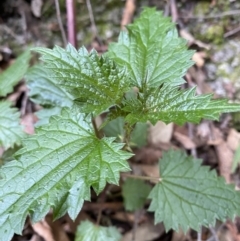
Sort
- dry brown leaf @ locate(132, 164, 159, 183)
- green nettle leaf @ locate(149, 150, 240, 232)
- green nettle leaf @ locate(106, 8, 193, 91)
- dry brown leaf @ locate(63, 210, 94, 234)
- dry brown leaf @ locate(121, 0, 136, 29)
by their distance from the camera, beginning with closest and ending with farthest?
green nettle leaf @ locate(106, 8, 193, 91)
green nettle leaf @ locate(149, 150, 240, 232)
dry brown leaf @ locate(63, 210, 94, 234)
dry brown leaf @ locate(132, 164, 159, 183)
dry brown leaf @ locate(121, 0, 136, 29)

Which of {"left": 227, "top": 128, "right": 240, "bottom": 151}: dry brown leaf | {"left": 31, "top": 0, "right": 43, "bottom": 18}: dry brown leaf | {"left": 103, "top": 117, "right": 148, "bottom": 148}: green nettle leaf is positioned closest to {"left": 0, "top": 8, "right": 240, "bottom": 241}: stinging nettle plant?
{"left": 103, "top": 117, "right": 148, "bottom": 148}: green nettle leaf

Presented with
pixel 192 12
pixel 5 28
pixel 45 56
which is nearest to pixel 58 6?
pixel 5 28

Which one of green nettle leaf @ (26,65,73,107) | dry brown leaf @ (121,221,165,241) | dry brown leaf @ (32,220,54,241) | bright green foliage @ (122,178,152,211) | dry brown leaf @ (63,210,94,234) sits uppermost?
green nettle leaf @ (26,65,73,107)

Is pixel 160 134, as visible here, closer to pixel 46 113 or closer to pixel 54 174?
pixel 46 113

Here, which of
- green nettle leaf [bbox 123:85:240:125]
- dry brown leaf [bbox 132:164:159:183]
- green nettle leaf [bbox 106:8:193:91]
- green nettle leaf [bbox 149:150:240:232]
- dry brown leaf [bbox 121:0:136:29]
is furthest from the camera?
dry brown leaf [bbox 121:0:136:29]

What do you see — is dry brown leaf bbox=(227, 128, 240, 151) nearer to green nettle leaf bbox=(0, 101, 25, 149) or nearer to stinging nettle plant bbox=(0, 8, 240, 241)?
stinging nettle plant bbox=(0, 8, 240, 241)

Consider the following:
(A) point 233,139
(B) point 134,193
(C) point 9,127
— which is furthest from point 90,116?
(A) point 233,139

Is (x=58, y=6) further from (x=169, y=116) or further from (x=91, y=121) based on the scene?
(x=169, y=116)
